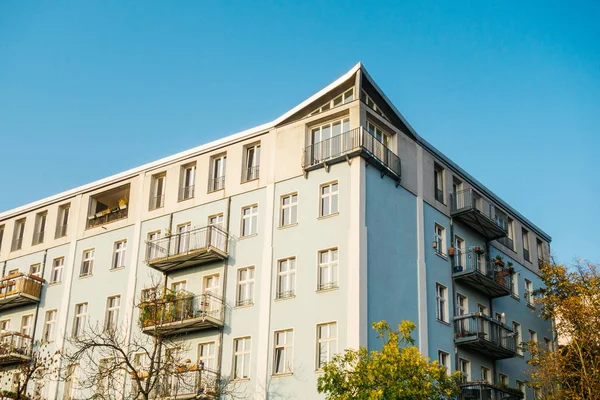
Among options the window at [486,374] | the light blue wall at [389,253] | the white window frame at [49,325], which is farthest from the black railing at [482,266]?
the white window frame at [49,325]

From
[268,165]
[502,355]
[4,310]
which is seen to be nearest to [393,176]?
[268,165]

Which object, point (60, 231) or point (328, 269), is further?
point (60, 231)

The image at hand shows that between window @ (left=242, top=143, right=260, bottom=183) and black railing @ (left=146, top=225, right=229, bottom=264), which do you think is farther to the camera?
window @ (left=242, top=143, right=260, bottom=183)

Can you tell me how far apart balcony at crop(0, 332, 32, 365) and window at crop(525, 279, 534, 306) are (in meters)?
26.3

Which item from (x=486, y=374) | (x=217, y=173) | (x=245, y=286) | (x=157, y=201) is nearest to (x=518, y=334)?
(x=486, y=374)

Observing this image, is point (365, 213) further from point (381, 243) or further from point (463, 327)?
point (463, 327)

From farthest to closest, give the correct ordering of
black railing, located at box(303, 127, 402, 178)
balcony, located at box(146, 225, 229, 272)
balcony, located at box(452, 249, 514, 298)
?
1. balcony, located at box(452, 249, 514, 298)
2. balcony, located at box(146, 225, 229, 272)
3. black railing, located at box(303, 127, 402, 178)

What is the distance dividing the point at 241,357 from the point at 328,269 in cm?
534

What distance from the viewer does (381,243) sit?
116ft

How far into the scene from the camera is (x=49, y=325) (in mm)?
44500

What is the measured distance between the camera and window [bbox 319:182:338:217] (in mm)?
35625

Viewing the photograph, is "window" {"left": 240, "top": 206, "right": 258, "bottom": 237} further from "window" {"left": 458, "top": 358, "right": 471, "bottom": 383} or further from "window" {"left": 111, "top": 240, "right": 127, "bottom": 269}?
"window" {"left": 458, "top": 358, "right": 471, "bottom": 383}

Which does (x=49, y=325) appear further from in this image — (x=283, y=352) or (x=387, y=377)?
(x=387, y=377)

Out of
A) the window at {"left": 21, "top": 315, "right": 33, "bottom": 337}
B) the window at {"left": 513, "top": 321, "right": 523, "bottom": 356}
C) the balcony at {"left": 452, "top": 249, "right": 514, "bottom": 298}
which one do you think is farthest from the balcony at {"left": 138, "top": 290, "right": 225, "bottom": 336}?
the window at {"left": 513, "top": 321, "right": 523, "bottom": 356}
